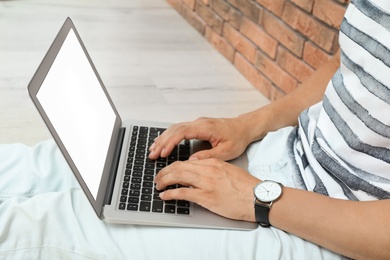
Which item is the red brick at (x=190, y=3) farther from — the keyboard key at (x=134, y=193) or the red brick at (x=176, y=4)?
the keyboard key at (x=134, y=193)

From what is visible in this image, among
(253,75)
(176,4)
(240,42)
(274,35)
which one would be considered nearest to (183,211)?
(274,35)

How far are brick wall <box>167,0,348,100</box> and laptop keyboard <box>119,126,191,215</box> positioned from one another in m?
0.78

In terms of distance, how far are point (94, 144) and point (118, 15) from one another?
198cm

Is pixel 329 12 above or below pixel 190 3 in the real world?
above

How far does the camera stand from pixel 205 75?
7.79 ft

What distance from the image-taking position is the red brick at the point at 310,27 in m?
1.78

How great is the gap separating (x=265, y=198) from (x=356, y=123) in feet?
0.67

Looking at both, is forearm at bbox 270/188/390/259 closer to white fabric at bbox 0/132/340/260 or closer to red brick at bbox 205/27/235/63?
white fabric at bbox 0/132/340/260

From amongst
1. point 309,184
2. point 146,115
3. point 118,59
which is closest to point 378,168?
point 309,184

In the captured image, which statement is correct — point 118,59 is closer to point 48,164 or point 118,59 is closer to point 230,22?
point 230,22

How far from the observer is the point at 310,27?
1876 millimetres

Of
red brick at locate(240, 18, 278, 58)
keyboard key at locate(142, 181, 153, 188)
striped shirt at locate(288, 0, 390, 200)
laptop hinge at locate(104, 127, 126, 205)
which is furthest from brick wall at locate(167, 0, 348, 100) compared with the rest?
keyboard key at locate(142, 181, 153, 188)

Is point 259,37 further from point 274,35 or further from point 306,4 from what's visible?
point 306,4

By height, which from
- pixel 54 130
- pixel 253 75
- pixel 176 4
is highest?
pixel 54 130
